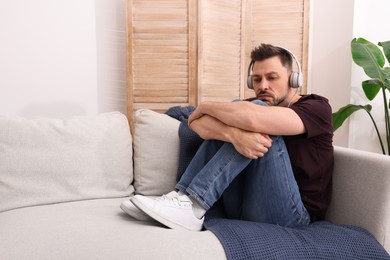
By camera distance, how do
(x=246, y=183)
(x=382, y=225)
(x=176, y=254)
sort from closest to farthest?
1. (x=176, y=254)
2. (x=382, y=225)
3. (x=246, y=183)

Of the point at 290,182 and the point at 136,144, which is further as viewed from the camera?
the point at 136,144

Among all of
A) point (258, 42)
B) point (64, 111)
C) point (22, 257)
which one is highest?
point (258, 42)

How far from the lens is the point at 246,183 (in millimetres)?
1359

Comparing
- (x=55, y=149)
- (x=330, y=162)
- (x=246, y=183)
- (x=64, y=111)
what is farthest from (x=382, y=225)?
(x=64, y=111)

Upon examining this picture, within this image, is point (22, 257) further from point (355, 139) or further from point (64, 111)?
point (355, 139)

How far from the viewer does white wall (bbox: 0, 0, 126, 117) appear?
240 centimetres

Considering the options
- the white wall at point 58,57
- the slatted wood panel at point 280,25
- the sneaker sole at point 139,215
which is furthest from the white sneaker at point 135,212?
the slatted wood panel at point 280,25

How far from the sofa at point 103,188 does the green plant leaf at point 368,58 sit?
46.0 inches

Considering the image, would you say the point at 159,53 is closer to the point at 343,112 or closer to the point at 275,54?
the point at 275,54

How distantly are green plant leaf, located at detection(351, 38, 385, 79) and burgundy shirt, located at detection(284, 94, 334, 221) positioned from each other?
1290 mm

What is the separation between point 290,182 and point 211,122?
1.20 feet

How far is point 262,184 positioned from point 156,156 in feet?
1.90

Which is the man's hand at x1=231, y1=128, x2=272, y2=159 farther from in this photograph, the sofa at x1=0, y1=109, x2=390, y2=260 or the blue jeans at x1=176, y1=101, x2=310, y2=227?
the sofa at x1=0, y1=109, x2=390, y2=260

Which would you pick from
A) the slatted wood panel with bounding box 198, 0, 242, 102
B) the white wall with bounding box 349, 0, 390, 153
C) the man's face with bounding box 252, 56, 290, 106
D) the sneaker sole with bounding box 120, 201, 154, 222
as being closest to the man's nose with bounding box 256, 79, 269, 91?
the man's face with bounding box 252, 56, 290, 106
